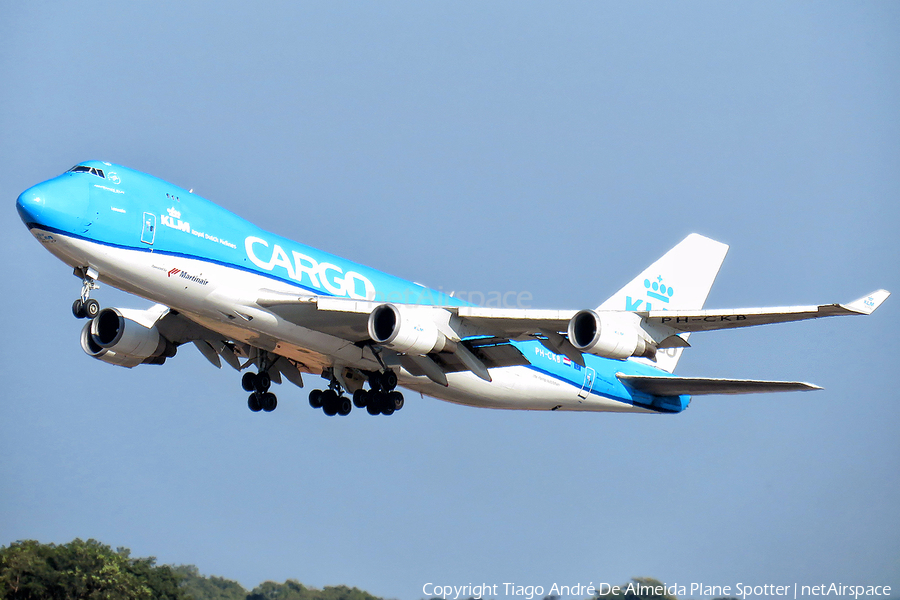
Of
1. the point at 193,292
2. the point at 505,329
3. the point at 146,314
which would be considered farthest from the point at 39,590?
the point at 505,329

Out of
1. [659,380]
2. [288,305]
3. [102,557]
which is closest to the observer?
[288,305]

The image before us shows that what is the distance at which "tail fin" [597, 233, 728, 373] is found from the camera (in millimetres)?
34875

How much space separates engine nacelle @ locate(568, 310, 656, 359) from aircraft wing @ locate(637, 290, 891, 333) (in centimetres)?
63

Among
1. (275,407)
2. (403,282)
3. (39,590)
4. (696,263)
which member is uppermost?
(696,263)

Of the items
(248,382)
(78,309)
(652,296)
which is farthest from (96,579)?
(652,296)

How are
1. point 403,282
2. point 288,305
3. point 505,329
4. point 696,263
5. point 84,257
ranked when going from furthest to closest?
point 696,263 → point 403,282 → point 505,329 → point 288,305 → point 84,257

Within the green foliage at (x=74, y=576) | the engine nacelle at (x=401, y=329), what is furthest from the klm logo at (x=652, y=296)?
the green foliage at (x=74, y=576)

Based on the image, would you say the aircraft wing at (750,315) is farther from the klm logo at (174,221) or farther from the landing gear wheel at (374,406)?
the klm logo at (174,221)

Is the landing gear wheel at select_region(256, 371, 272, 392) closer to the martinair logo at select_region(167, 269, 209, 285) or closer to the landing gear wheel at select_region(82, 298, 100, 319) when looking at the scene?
the martinair logo at select_region(167, 269, 209, 285)

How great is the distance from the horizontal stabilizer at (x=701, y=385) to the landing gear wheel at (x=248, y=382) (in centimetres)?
1203

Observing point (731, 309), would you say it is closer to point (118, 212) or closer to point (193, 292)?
point (193, 292)

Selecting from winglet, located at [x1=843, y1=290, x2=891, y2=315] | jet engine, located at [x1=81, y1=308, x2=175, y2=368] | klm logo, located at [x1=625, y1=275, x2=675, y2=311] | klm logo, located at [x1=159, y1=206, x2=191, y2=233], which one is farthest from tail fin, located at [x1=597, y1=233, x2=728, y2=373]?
klm logo, located at [x1=159, y1=206, x2=191, y2=233]

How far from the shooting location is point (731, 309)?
23016mm

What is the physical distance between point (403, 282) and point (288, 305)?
5.11m
